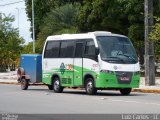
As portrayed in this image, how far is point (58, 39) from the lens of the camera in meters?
28.5

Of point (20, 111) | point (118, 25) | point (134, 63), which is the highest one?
point (118, 25)

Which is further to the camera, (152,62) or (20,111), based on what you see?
(152,62)

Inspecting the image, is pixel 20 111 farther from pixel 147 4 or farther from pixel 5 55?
pixel 5 55

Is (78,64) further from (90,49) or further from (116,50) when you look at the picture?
(116,50)

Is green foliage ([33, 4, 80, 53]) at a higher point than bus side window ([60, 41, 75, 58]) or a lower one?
higher

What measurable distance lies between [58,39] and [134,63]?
5.02 metres

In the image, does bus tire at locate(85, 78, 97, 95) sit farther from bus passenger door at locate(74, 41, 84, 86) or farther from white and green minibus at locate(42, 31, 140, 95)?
bus passenger door at locate(74, 41, 84, 86)

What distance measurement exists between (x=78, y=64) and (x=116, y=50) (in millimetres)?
2228

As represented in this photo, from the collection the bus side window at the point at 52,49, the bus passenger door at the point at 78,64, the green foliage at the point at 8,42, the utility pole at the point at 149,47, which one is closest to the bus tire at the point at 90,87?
the bus passenger door at the point at 78,64

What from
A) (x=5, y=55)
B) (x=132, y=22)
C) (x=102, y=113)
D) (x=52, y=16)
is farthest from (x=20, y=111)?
(x=5, y=55)

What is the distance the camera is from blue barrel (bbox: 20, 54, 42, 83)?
30609 mm

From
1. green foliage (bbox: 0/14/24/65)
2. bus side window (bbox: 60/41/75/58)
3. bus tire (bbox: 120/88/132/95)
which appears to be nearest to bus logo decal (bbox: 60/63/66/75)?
bus side window (bbox: 60/41/75/58)

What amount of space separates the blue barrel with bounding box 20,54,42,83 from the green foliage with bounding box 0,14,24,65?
3451cm

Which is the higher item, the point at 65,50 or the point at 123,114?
the point at 65,50
